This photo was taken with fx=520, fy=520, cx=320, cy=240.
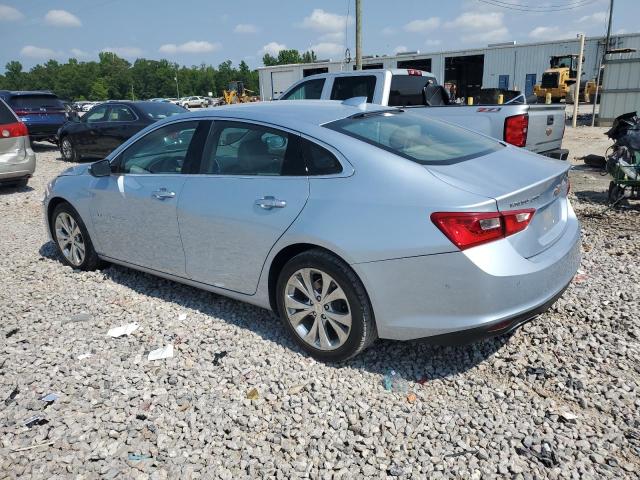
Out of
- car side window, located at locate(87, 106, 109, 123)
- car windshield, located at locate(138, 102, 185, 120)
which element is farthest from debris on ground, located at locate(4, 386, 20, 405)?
car side window, located at locate(87, 106, 109, 123)

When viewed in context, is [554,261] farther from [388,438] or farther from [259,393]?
[259,393]

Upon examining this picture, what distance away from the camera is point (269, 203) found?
339 cm

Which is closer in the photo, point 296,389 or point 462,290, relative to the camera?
point 462,290

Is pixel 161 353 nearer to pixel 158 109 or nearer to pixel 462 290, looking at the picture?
pixel 462 290

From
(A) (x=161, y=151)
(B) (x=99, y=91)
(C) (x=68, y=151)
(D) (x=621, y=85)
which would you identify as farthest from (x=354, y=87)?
(B) (x=99, y=91)

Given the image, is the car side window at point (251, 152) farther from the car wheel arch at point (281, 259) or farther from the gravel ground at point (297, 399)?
the gravel ground at point (297, 399)

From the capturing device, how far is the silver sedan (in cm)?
278

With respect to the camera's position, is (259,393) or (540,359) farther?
(540,359)

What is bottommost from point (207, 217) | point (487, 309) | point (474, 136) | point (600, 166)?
point (600, 166)

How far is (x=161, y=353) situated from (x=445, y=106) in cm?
527

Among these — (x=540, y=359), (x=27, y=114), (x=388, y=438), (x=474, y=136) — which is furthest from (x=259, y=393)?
(x=27, y=114)

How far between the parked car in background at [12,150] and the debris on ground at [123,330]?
7.00 m

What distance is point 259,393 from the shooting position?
3.12 meters

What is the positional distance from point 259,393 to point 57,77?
14714 cm
